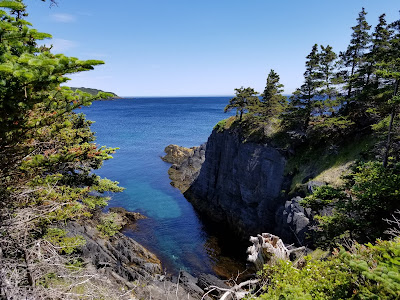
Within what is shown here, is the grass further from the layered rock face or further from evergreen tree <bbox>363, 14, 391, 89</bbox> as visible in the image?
the layered rock face

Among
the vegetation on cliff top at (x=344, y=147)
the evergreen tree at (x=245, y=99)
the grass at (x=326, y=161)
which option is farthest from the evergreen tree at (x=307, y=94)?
the evergreen tree at (x=245, y=99)

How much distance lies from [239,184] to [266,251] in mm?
25302

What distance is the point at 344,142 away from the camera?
2517 cm

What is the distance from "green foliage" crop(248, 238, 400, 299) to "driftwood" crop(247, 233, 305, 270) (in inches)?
15.5

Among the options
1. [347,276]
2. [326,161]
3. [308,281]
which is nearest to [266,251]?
[308,281]

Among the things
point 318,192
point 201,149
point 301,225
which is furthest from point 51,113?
point 201,149

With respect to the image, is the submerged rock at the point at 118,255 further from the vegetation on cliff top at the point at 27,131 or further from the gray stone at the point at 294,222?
the gray stone at the point at 294,222

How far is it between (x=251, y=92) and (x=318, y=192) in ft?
77.9

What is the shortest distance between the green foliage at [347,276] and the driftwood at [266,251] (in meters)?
0.39

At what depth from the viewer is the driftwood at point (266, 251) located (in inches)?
323

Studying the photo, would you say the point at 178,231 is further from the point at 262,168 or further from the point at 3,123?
the point at 3,123

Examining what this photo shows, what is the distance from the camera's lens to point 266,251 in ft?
26.9

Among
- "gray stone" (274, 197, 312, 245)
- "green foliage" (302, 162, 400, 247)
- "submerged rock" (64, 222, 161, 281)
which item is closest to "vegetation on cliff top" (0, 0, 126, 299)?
"submerged rock" (64, 222, 161, 281)

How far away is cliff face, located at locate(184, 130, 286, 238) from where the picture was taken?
1130 inches
